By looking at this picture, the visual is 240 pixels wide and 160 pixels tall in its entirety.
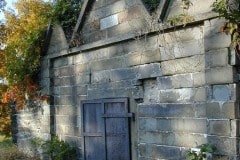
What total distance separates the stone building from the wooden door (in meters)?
0.02

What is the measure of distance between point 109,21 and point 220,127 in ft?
11.0

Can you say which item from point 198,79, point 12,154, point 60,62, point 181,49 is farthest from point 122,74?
point 12,154

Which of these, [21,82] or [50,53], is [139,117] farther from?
[21,82]

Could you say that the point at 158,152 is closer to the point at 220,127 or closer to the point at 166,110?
the point at 166,110

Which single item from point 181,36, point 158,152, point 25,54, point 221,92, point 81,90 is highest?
point 25,54

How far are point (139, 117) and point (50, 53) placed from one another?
11.3ft

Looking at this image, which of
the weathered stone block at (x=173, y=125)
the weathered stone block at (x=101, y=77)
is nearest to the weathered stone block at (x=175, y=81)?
the weathered stone block at (x=173, y=125)

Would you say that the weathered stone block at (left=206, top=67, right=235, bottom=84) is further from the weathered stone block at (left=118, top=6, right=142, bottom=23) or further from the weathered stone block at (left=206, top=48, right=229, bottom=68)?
the weathered stone block at (left=118, top=6, right=142, bottom=23)

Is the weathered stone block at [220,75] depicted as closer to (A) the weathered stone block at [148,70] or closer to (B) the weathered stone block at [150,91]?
(A) the weathered stone block at [148,70]

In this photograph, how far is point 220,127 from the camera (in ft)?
17.4

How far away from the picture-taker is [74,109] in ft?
28.3

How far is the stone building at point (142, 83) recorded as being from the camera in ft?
17.7

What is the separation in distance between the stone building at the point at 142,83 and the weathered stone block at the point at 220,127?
1 cm

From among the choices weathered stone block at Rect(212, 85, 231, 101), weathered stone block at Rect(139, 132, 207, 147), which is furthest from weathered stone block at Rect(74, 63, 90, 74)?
weathered stone block at Rect(212, 85, 231, 101)
